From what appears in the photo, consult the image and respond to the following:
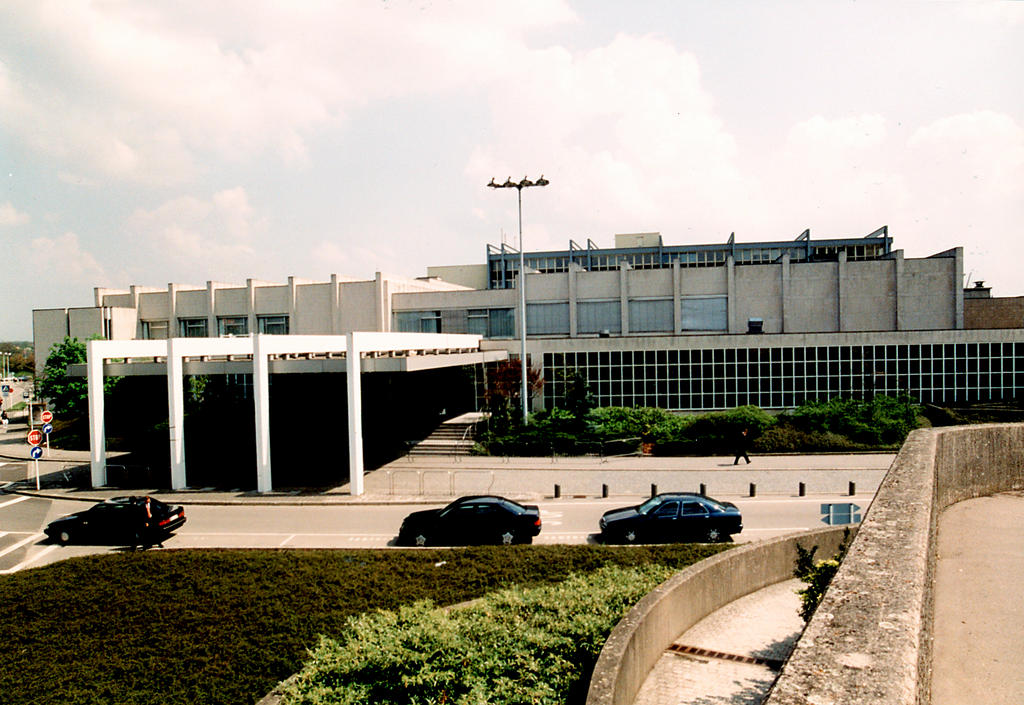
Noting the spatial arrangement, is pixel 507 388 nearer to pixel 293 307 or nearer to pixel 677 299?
pixel 677 299

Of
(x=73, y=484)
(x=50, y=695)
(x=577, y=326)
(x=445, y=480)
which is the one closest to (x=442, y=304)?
(x=577, y=326)

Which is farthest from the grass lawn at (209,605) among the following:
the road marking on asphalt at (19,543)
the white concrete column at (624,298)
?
the white concrete column at (624,298)

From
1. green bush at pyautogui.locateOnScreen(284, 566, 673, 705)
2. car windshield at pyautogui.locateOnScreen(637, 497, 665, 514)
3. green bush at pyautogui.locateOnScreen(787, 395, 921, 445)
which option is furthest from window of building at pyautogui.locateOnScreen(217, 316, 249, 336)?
green bush at pyautogui.locateOnScreen(284, 566, 673, 705)

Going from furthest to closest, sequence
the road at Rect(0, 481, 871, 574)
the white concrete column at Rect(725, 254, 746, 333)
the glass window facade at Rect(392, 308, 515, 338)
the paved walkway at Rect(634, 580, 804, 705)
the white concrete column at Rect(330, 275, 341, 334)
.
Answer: the white concrete column at Rect(330, 275, 341, 334) < the glass window facade at Rect(392, 308, 515, 338) < the white concrete column at Rect(725, 254, 746, 333) < the road at Rect(0, 481, 871, 574) < the paved walkway at Rect(634, 580, 804, 705)

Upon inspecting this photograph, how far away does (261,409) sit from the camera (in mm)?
24250

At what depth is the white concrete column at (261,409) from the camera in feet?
79.6

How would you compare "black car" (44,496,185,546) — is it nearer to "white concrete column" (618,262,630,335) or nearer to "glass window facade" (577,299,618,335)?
"glass window facade" (577,299,618,335)

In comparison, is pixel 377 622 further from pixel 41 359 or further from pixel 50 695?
pixel 41 359

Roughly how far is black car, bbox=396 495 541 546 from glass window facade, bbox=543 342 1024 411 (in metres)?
20.8

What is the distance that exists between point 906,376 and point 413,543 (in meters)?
30.3

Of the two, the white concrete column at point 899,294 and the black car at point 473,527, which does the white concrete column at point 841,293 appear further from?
the black car at point 473,527

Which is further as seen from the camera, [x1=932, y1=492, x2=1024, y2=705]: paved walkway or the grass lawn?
the grass lawn

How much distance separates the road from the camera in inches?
744

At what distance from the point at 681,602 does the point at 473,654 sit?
3.62m
